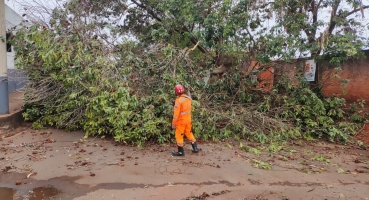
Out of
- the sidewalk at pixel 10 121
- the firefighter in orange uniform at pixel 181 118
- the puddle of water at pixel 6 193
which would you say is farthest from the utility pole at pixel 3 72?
the firefighter in orange uniform at pixel 181 118

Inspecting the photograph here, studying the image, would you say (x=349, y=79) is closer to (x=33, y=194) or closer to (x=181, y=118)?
(x=181, y=118)

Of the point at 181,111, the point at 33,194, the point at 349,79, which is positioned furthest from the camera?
the point at 349,79

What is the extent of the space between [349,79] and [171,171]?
6763 mm

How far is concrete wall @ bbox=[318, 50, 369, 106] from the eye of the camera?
27.3 ft

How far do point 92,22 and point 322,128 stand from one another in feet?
23.2

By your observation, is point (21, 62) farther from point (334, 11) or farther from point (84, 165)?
point (334, 11)

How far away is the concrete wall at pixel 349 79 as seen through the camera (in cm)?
831

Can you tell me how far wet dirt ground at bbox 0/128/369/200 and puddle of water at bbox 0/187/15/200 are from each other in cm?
1

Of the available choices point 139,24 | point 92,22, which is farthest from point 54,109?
point 139,24

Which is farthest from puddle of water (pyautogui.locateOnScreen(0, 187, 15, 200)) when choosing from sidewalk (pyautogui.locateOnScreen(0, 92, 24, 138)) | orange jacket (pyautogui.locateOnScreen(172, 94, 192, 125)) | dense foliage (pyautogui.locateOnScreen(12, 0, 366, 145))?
sidewalk (pyautogui.locateOnScreen(0, 92, 24, 138))

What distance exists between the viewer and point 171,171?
4758 millimetres

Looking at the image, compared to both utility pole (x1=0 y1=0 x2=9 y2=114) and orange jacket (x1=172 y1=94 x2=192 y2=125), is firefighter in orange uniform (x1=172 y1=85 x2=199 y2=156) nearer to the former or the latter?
orange jacket (x1=172 y1=94 x2=192 y2=125)

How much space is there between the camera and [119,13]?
388 inches

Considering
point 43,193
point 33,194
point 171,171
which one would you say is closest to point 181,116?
point 171,171
